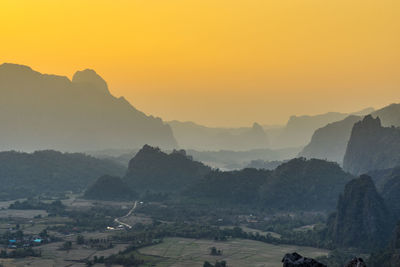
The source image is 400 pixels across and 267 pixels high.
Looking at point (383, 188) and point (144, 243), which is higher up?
point (383, 188)

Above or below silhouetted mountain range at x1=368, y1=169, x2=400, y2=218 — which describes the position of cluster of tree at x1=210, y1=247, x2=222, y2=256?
below

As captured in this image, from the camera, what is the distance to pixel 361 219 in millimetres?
105562

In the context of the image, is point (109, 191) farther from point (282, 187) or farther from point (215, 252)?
point (215, 252)

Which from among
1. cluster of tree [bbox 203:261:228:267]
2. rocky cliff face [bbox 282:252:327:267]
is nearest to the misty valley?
cluster of tree [bbox 203:261:228:267]

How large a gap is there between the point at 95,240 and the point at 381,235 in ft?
171

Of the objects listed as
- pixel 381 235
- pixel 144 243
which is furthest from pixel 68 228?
pixel 381 235

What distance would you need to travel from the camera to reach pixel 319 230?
4365 inches

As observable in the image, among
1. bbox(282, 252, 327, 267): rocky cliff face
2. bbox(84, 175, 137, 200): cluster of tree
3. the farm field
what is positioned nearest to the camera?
bbox(282, 252, 327, 267): rocky cliff face

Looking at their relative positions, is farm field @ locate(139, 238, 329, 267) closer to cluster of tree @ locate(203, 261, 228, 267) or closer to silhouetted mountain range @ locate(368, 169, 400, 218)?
cluster of tree @ locate(203, 261, 228, 267)

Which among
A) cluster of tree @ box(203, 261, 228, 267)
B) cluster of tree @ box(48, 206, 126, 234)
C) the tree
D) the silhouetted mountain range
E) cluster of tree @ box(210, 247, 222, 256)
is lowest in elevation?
cluster of tree @ box(203, 261, 228, 267)

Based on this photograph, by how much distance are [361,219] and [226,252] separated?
30026 mm

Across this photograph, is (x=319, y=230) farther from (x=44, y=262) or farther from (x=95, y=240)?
(x=44, y=262)

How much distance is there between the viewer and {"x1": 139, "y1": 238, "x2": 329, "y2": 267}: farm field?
84.1 meters

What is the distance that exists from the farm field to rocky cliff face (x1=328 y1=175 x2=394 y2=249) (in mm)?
8534
